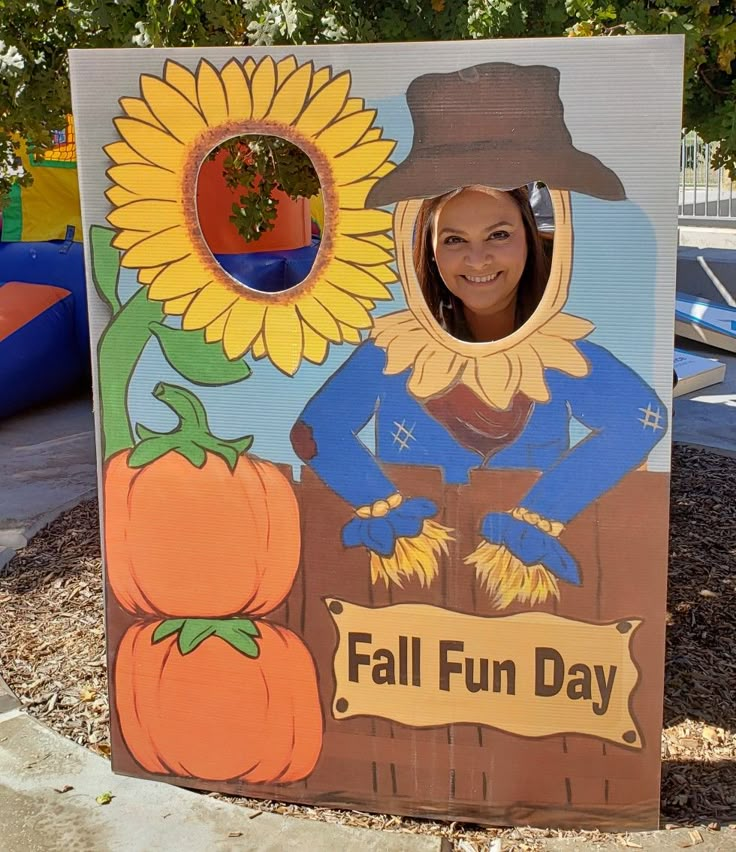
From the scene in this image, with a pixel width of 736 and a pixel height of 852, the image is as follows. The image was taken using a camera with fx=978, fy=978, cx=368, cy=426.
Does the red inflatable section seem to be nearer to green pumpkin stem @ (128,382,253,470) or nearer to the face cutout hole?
the face cutout hole

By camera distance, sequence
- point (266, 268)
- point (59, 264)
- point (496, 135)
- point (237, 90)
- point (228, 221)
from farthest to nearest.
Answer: point (59, 264)
point (266, 268)
point (228, 221)
point (237, 90)
point (496, 135)

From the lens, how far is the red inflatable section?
242 inches

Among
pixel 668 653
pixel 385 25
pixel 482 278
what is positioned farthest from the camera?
pixel 668 653

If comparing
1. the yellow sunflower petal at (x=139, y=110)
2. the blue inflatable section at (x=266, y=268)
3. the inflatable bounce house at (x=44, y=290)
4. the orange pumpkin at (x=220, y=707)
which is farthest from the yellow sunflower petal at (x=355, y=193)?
the inflatable bounce house at (x=44, y=290)

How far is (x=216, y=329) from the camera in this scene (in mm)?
2197

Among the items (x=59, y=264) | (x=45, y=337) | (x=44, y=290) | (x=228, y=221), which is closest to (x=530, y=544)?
(x=228, y=221)

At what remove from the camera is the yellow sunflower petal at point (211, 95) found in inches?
81.9

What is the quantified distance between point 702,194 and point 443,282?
12252mm

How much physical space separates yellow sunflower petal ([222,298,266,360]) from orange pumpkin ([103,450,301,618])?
26 centimetres

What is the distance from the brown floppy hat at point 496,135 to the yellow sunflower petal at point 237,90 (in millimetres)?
350

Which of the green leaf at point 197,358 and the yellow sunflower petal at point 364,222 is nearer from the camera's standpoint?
the yellow sunflower petal at point 364,222

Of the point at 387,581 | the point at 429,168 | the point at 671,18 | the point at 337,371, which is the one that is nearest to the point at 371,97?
the point at 429,168

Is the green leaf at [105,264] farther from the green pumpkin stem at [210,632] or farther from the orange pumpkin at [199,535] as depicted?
the green pumpkin stem at [210,632]

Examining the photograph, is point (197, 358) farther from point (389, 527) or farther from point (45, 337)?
point (45, 337)
